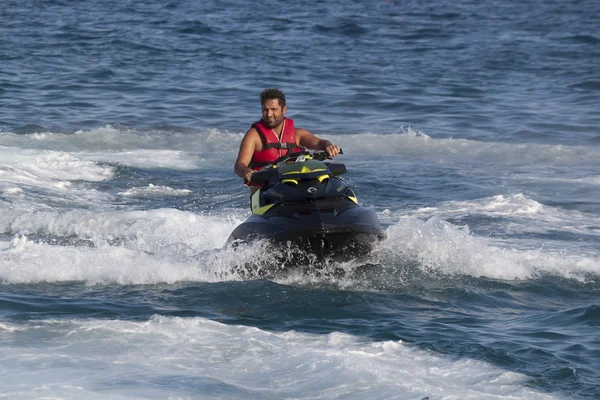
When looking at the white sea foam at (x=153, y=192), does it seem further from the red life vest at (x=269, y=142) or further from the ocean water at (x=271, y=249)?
the red life vest at (x=269, y=142)

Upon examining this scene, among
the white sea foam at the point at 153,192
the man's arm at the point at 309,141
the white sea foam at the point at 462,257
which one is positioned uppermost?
the man's arm at the point at 309,141

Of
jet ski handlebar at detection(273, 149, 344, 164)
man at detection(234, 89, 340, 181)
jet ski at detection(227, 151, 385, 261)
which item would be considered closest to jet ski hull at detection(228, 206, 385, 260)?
jet ski at detection(227, 151, 385, 261)

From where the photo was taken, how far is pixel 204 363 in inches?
231

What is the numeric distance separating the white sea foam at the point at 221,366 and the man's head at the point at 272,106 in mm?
2508

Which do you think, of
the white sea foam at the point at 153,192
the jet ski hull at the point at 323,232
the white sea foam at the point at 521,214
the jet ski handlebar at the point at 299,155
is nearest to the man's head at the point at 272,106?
the jet ski handlebar at the point at 299,155

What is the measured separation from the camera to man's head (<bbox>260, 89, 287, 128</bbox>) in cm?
851

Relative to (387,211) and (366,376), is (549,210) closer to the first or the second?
(387,211)

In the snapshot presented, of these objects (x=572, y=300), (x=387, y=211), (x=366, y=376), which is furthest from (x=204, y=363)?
(x=387, y=211)

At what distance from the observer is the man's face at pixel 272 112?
8.51 meters

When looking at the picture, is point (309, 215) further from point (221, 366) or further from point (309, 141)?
point (221, 366)

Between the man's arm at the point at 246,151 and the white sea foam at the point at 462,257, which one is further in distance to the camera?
the man's arm at the point at 246,151

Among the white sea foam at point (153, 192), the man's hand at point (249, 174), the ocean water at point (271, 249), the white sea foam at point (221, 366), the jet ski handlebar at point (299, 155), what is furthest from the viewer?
the white sea foam at point (153, 192)

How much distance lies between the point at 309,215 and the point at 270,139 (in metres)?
1.35

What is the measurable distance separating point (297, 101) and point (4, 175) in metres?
8.25
